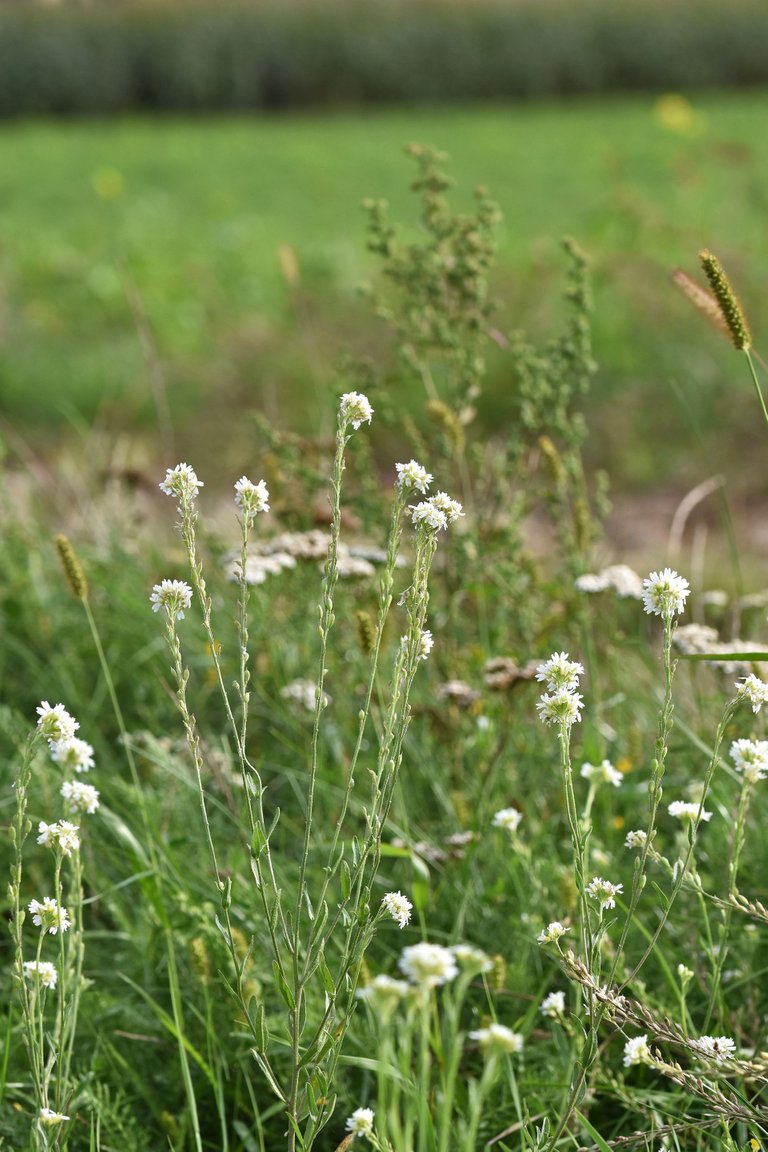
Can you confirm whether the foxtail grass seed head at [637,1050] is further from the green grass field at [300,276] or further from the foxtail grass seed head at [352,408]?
the green grass field at [300,276]

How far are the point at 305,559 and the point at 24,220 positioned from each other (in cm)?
722

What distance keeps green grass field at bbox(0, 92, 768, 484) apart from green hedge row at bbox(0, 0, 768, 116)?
9.02m

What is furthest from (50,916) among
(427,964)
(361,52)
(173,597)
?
(361,52)

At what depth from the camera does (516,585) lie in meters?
2.30

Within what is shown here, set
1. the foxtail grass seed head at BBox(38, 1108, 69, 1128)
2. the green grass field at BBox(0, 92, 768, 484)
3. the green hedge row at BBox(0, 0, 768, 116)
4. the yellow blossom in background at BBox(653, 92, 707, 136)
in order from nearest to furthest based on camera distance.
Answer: the foxtail grass seed head at BBox(38, 1108, 69, 1128)
the green grass field at BBox(0, 92, 768, 484)
the yellow blossom in background at BBox(653, 92, 707, 136)
the green hedge row at BBox(0, 0, 768, 116)

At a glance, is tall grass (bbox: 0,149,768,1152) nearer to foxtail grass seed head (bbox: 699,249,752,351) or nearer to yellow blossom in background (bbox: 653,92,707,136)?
foxtail grass seed head (bbox: 699,249,752,351)

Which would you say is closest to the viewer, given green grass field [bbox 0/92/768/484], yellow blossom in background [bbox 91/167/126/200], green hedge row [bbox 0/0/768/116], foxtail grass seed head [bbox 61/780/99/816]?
foxtail grass seed head [bbox 61/780/99/816]

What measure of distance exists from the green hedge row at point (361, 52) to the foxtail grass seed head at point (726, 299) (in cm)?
2036

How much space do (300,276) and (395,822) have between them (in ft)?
17.3

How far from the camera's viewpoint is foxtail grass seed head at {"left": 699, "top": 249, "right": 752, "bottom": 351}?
4.40 feet

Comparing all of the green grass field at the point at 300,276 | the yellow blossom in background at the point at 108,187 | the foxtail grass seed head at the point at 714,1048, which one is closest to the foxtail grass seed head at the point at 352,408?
the foxtail grass seed head at the point at 714,1048

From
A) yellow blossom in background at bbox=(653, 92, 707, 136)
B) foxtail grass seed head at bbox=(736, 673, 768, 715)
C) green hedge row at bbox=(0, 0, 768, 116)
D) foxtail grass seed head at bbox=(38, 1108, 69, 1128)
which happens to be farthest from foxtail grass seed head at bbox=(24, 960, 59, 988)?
green hedge row at bbox=(0, 0, 768, 116)

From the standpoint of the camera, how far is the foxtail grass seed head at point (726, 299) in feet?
4.40

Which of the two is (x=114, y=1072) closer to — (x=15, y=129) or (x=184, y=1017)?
(x=184, y=1017)
